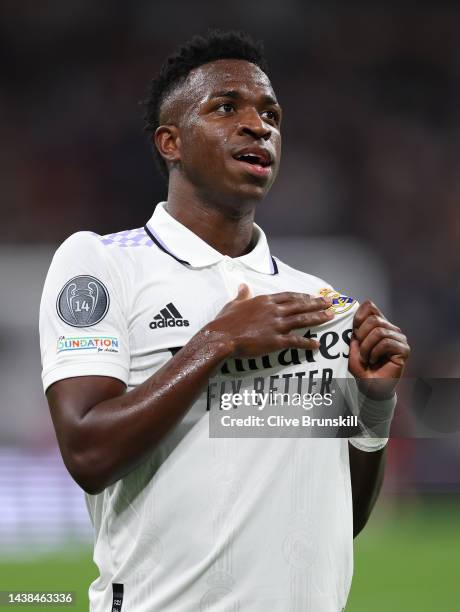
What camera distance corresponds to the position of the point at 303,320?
196cm

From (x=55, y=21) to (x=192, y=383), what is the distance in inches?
348

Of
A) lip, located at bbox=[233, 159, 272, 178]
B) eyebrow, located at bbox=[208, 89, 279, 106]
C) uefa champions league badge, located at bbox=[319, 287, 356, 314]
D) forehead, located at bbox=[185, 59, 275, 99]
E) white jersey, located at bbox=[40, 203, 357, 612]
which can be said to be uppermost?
forehead, located at bbox=[185, 59, 275, 99]

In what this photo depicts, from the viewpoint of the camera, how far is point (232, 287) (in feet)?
7.22

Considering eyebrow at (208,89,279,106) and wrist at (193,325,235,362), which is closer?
wrist at (193,325,235,362)

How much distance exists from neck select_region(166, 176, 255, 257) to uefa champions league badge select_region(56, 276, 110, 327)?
0.42 m

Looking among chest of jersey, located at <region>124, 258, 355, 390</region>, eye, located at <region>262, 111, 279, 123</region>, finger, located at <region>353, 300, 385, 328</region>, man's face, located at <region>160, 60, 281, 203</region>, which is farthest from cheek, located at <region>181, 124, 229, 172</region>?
finger, located at <region>353, 300, 385, 328</region>

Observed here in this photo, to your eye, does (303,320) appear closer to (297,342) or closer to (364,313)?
(297,342)

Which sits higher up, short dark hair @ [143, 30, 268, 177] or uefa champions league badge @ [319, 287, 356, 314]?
short dark hair @ [143, 30, 268, 177]

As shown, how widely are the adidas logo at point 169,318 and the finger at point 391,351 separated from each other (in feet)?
1.31

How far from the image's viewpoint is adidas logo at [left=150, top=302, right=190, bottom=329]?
2051 mm

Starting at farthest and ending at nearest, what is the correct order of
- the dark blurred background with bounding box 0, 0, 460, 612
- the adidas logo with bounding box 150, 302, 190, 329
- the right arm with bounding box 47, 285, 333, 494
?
the dark blurred background with bounding box 0, 0, 460, 612 < the adidas logo with bounding box 150, 302, 190, 329 < the right arm with bounding box 47, 285, 333, 494

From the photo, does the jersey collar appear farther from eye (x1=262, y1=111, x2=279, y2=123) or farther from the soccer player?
eye (x1=262, y1=111, x2=279, y2=123)

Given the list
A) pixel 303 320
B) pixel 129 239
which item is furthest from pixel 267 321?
pixel 129 239

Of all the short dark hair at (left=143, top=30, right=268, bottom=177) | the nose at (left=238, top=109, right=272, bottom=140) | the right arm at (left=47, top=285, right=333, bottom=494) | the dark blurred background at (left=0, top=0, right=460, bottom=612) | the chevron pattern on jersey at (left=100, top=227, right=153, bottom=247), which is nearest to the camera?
the right arm at (left=47, top=285, right=333, bottom=494)
